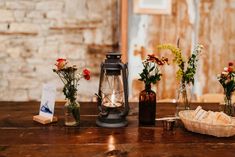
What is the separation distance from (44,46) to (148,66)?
1.82 meters

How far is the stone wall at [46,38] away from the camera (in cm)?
322

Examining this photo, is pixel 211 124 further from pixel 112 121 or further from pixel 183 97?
pixel 112 121

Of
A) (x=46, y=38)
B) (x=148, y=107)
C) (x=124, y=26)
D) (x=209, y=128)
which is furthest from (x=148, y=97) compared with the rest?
(x=46, y=38)

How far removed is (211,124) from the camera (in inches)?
58.5

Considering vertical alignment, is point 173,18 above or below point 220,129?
above

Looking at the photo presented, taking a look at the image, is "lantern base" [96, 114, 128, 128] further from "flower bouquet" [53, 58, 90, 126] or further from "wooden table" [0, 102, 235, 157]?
"flower bouquet" [53, 58, 90, 126]

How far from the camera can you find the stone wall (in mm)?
3217

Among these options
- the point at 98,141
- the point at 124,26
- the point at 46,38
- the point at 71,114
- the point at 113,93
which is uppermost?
the point at 124,26

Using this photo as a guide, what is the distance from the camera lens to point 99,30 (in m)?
3.30

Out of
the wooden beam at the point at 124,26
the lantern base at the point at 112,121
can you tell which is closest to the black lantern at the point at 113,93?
the lantern base at the point at 112,121

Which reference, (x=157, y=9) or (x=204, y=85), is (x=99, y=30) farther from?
(x=204, y=85)

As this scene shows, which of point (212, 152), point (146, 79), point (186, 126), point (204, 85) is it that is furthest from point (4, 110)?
point (204, 85)

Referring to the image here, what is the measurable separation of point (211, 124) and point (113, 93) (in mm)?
534

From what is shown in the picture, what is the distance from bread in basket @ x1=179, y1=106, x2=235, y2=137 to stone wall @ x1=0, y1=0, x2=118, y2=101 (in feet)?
6.12
